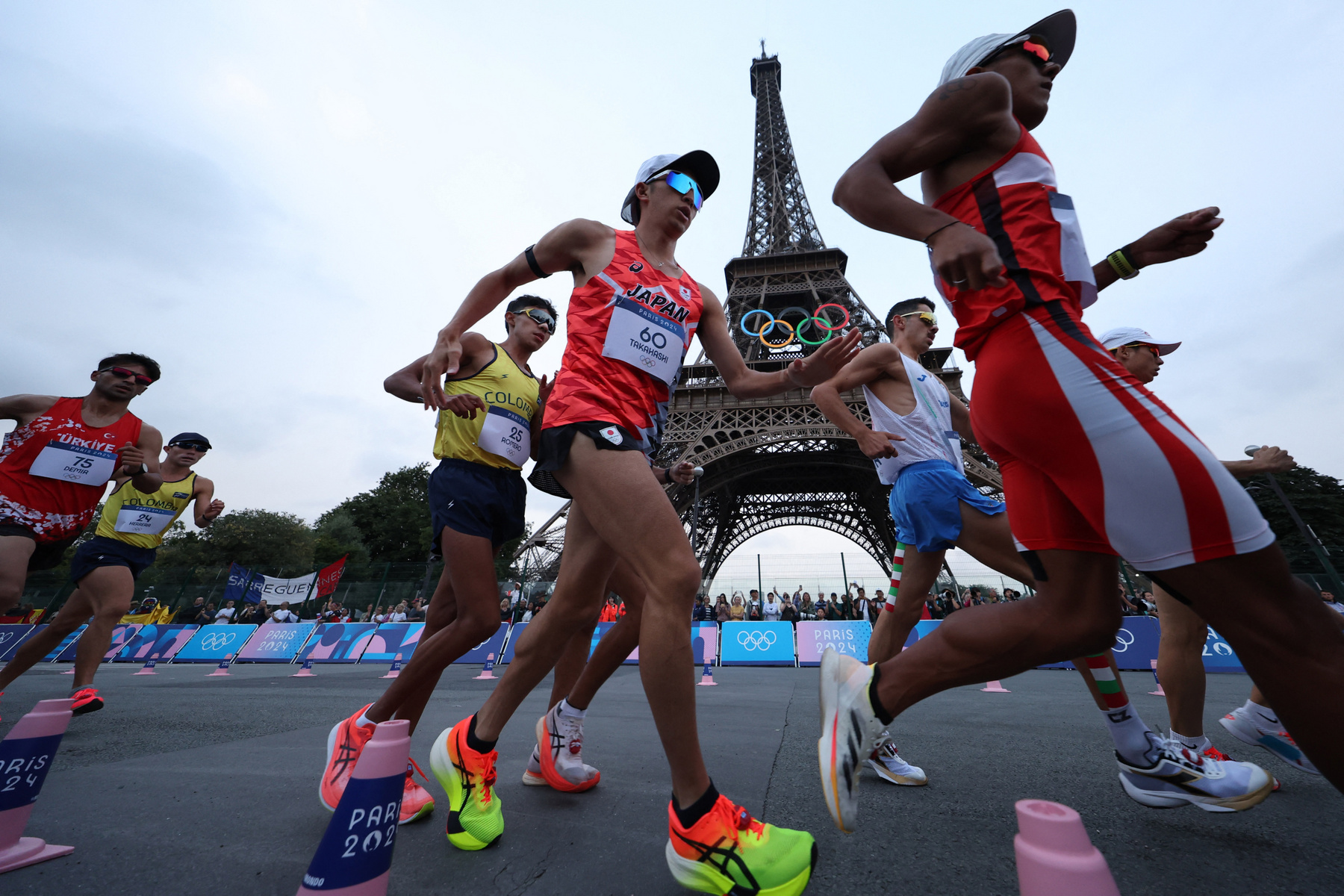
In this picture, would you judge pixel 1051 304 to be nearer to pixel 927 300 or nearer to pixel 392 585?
pixel 927 300

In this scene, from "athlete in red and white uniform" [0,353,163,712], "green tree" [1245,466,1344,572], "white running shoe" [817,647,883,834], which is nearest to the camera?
"white running shoe" [817,647,883,834]

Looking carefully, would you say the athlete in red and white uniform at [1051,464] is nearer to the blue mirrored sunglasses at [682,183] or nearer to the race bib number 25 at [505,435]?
the blue mirrored sunglasses at [682,183]

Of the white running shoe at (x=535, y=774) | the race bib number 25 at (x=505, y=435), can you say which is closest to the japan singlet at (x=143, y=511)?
the race bib number 25 at (x=505, y=435)

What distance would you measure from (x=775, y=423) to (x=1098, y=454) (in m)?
21.4

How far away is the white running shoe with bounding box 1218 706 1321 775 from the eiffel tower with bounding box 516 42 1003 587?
10.9 meters

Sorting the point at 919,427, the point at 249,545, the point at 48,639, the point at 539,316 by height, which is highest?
the point at 249,545

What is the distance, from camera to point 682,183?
2.08 m

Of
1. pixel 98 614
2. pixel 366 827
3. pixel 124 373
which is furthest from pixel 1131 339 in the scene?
pixel 98 614

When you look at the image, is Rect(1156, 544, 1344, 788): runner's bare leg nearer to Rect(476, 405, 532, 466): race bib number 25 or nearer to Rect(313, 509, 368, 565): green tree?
Rect(476, 405, 532, 466): race bib number 25

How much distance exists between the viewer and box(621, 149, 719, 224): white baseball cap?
2.13 metres

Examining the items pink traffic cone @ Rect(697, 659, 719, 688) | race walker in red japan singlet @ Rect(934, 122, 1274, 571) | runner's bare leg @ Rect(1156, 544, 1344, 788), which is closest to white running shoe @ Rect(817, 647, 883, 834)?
race walker in red japan singlet @ Rect(934, 122, 1274, 571)

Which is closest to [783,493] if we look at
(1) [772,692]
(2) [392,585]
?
(2) [392,585]

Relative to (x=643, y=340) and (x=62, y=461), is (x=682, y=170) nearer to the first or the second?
(x=643, y=340)

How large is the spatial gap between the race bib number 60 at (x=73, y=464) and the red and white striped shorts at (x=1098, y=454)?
15.0ft
